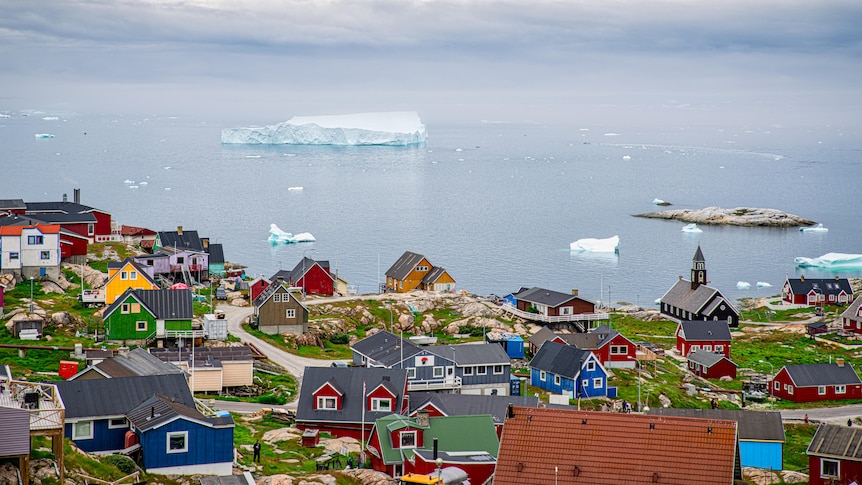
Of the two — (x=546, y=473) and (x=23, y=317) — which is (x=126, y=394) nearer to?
(x=546, y=473)

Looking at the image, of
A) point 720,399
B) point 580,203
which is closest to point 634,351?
point 720,399

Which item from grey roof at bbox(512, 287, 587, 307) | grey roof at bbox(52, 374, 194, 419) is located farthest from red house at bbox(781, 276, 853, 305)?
grey roof at bbox(52, 374, 194, 419)

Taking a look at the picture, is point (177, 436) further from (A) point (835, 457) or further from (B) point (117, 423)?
(A) point (835, 457)

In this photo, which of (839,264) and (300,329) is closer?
(300,329)

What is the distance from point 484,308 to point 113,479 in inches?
1678

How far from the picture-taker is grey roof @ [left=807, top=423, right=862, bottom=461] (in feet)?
123

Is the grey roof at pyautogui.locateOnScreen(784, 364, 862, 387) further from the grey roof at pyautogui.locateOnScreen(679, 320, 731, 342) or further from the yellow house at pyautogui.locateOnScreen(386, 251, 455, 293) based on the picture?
the yellow house at pyautogui.locateOnScreen(386, 251, 455, 293)

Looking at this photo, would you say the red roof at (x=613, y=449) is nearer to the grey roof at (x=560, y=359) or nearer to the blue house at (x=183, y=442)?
the blue house at (x=183, y=442)

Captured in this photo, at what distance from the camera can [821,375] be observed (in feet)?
188

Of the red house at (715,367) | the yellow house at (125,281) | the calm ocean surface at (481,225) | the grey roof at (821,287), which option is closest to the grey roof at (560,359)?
the red house at (715,367)

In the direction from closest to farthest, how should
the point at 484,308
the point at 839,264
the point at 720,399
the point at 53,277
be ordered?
the point at 720,399
the point at 53,277
the point at 484,308
the point at 839,264

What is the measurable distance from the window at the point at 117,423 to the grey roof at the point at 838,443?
24238 mm

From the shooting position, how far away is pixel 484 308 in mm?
68125

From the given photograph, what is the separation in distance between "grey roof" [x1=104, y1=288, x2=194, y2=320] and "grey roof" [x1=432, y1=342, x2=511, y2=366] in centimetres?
1218
